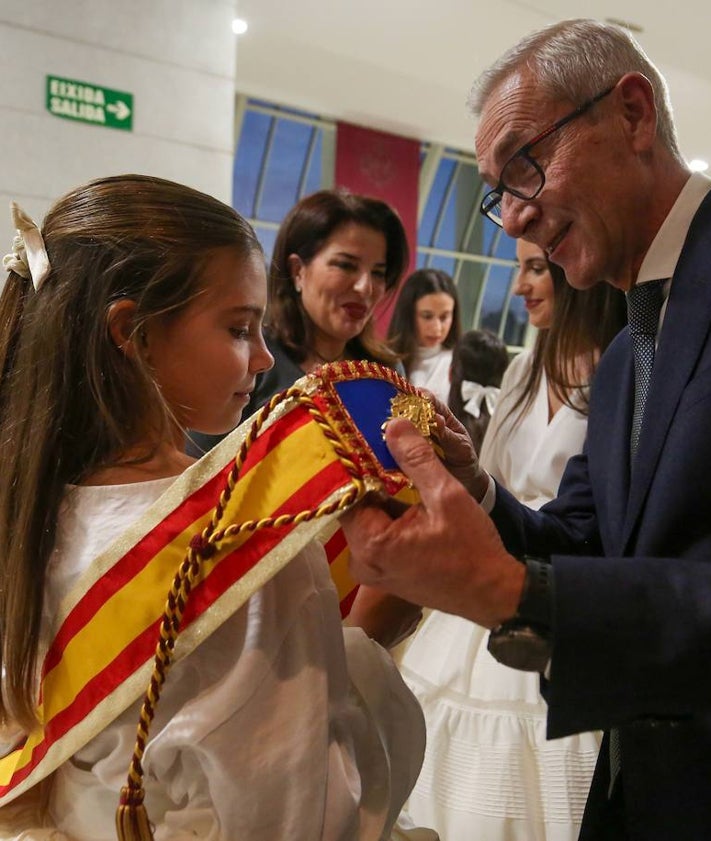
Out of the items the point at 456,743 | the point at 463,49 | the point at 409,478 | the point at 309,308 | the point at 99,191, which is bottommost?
the point at 456,743

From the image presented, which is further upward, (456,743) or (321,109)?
(321,109)

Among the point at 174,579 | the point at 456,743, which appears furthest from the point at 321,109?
the point at 174,579

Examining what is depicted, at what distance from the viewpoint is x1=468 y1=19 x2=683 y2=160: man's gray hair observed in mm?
1384

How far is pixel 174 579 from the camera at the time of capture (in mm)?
989

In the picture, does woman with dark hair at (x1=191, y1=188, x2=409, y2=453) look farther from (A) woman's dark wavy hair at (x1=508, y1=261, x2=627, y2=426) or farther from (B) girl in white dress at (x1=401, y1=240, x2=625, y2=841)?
(A) woman's dark wavy hair at (x1=508, y1=261, x2=627, y2=426)

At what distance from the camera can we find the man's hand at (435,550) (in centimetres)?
92

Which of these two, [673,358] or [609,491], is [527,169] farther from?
[609,491]

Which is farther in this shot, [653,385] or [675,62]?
[675,62]

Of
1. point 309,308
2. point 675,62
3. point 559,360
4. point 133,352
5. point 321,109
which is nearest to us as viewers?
point 133,352

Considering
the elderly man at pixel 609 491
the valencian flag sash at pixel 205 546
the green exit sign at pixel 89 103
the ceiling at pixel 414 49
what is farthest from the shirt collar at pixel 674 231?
the ceiling at pixel 414 49

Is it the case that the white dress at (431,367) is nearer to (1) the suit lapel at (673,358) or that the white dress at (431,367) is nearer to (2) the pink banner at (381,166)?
(1) the suit lapel at (673,358)

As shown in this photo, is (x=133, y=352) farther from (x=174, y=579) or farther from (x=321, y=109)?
(x=321, y=109)

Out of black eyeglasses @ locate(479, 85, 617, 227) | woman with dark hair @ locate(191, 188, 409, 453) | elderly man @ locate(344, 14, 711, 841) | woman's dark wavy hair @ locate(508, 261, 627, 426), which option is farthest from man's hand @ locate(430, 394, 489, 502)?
woman with dark hair @ locate(191, 188, 409, 453)

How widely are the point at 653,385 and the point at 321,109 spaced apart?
767 centimetres
